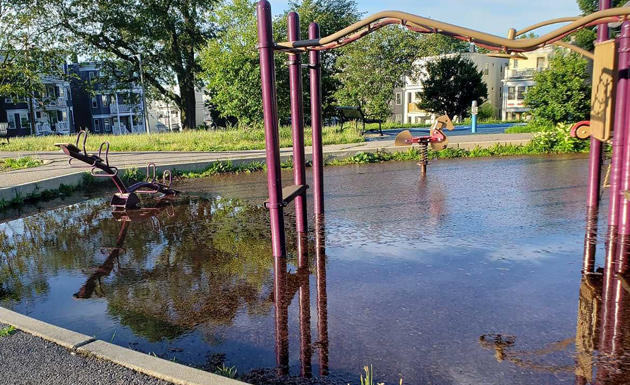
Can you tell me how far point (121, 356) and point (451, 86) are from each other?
40.9 metres

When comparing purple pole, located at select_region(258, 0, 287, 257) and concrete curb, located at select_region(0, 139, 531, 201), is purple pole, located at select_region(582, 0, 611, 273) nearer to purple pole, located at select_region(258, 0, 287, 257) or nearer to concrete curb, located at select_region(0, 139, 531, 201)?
purple pole, located at select_region(258, 0, 287, 257)

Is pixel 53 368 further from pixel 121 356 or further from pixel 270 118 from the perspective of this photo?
pixel 270 118

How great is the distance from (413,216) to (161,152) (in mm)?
13164

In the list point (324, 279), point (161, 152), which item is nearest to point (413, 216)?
point (324, 279)

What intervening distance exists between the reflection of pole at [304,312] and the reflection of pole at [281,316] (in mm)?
118

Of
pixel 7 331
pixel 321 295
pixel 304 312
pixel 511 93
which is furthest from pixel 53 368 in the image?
pixel 511 93

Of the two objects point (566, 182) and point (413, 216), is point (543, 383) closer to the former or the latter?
point (413, 216)

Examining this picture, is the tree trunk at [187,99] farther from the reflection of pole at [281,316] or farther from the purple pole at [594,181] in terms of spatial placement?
the reflection of pole at [281,316]

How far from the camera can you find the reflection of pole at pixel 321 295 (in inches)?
141

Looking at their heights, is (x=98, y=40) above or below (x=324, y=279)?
above

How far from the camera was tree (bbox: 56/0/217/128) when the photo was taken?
111ft

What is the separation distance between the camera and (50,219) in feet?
29.1

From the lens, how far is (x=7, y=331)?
374cm

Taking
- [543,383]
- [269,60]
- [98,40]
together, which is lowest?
[543,383]
